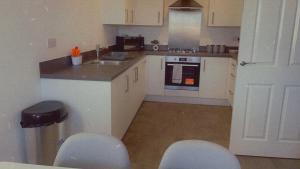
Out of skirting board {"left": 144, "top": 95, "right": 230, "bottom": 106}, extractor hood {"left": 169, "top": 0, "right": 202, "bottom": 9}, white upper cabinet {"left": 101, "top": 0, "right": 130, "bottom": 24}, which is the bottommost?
skirting board {"left": 144, "top": 95, "right": 230, "bottom": 106}

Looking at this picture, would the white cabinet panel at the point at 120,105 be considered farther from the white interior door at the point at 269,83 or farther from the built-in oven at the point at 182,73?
the built-in oven at the point at 182,73

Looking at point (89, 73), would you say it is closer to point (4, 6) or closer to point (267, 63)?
point (4, 6)

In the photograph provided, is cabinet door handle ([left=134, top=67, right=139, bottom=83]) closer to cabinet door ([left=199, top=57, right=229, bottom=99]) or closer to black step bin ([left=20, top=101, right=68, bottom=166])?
cabinet door ([left=199, top=57, right=229, bottom=99])

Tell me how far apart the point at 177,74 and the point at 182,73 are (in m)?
0.09

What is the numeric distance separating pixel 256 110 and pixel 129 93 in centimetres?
149

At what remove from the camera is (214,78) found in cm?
424

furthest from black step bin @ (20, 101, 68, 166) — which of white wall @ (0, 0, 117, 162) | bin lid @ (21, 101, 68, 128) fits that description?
white wall @ (0, 0, 117, 162)

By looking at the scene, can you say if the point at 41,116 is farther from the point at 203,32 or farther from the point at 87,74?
the point at 203,32

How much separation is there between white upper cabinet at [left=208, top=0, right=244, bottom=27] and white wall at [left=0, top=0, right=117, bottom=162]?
2499 mm

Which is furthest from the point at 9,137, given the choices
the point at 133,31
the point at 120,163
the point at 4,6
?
the point at 133,31

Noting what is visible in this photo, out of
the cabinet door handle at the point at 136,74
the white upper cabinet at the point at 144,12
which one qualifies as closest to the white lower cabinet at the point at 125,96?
the cabinet door handle at the point at 136,74

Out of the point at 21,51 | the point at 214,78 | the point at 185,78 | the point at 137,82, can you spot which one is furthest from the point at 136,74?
the point at 21,51

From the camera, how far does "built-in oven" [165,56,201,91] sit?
13.8 ft

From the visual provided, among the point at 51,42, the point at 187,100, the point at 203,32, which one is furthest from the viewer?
the point at 203,32
